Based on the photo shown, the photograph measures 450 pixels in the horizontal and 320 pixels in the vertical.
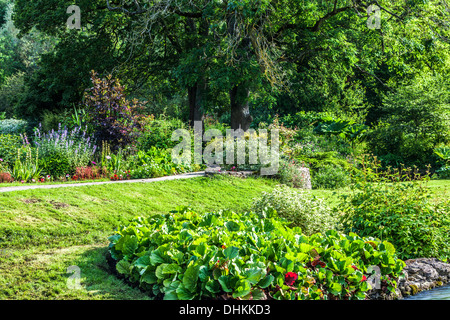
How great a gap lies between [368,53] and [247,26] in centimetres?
518

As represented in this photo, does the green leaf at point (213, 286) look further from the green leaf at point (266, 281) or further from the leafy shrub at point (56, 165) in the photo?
the leafy shrub at point (56, 165)

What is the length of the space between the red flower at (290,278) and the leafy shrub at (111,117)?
7.37m

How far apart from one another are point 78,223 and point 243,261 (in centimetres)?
318

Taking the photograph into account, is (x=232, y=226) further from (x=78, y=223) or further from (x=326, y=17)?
(x=326, y=17)

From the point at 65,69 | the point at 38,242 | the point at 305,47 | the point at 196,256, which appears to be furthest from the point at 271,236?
the point at 65,69

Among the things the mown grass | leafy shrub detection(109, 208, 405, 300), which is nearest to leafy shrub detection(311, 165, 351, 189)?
the mown grass

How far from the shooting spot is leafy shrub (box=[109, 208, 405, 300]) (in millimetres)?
3688

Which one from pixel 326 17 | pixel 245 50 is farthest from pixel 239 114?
pixel 326 17

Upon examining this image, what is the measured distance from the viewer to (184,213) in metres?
5.52

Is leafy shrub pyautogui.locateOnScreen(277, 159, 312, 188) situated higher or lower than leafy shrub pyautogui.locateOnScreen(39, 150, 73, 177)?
lower

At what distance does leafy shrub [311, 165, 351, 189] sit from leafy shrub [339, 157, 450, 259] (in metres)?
4.90

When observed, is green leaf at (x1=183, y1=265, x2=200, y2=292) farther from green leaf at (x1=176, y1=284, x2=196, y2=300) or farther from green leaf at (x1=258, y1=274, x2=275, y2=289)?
green leaf at (x1=258, y1=274, x2=275, y2=289)

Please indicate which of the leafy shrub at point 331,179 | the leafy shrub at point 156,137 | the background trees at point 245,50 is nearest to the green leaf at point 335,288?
the leafy shrub at point 331,179

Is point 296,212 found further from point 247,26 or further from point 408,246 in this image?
point 247,26
